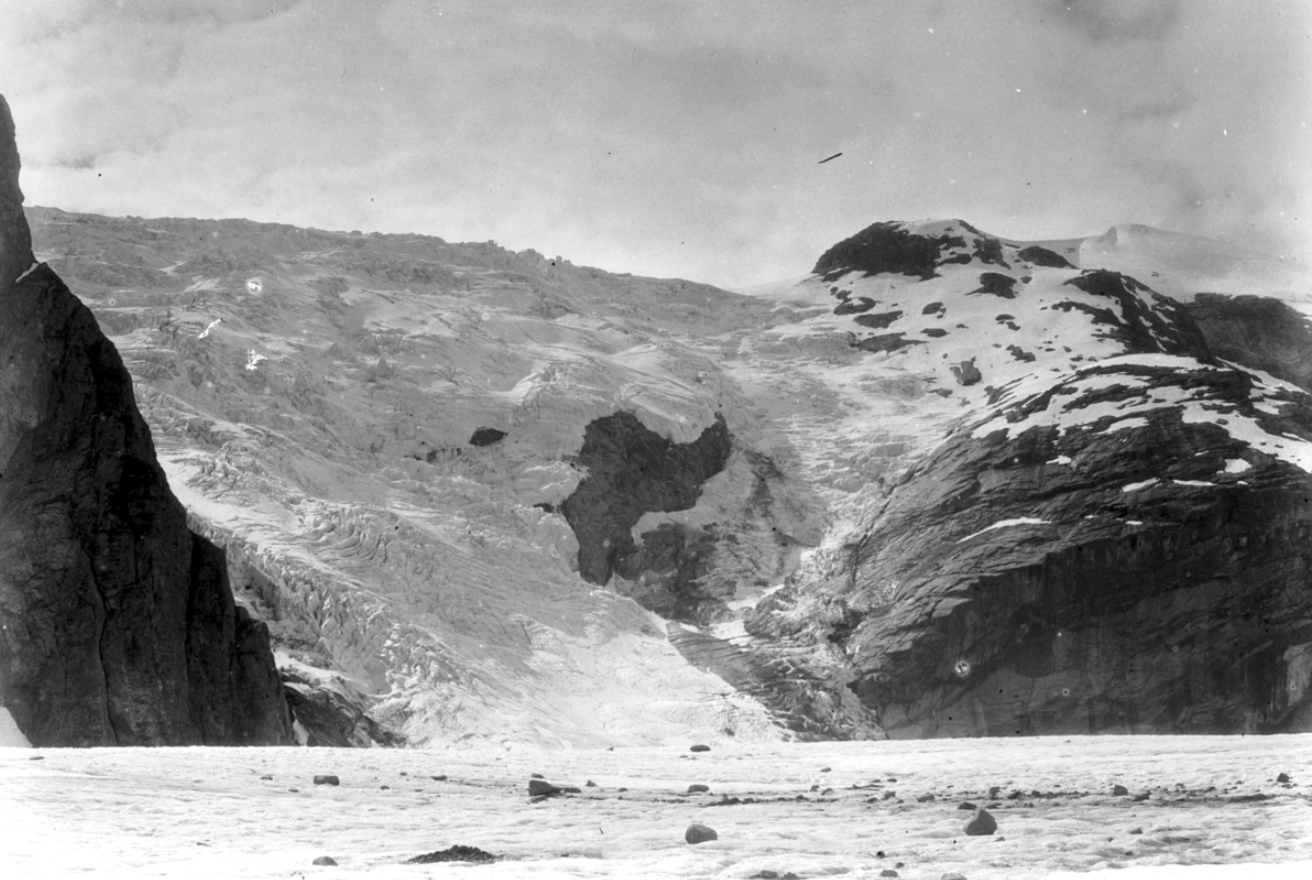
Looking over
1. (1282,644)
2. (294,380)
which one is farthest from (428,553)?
(1282,644)

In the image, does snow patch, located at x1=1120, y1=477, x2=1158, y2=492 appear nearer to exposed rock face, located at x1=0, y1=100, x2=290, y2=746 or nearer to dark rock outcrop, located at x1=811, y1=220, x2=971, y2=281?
exposed rock face, located at x1=0, y1=100, x2=290, y2=746

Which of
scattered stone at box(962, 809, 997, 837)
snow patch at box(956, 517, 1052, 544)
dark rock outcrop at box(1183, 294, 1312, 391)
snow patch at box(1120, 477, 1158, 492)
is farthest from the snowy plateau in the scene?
dark rock outcrop at box(1183, 294, 1312, 391)

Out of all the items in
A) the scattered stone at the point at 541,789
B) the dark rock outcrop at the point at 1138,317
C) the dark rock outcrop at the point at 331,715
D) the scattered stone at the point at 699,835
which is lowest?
the dark rock outcrop at the point at 331,715

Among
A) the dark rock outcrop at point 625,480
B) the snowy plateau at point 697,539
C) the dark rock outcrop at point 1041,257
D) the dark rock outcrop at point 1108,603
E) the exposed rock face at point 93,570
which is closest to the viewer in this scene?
the snowy plateau at point 697,539

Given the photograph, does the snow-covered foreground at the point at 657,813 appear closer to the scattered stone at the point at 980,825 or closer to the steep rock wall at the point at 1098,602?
the scattered stone at the point at 980,825

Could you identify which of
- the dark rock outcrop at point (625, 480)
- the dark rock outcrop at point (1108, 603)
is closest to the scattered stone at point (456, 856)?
the dark rock outcrop at point (1108, 603)
